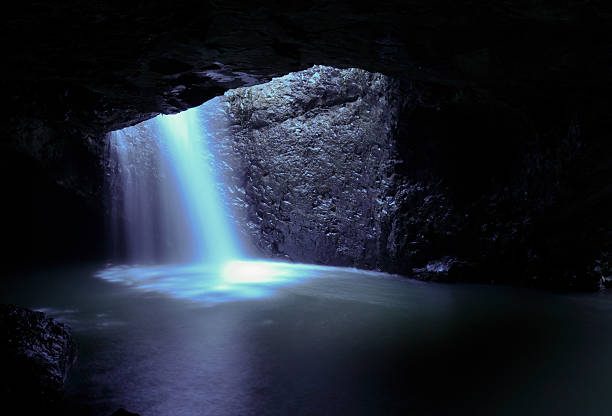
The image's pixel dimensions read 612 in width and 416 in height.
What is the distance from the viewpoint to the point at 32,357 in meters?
2.41

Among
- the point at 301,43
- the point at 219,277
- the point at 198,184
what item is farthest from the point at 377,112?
A: the point at 198,184

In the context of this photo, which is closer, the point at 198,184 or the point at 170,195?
the point at 198,184

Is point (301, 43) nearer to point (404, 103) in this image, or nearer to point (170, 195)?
point (404, 103)

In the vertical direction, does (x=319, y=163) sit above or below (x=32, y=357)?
above

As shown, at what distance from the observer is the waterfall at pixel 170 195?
899 centimetres

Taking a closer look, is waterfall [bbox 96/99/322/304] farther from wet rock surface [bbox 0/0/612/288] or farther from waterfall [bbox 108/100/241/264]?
wet rock surface [bbox 0/0/612/288]

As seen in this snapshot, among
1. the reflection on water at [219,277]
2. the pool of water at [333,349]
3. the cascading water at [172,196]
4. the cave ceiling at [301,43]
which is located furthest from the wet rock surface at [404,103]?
the pool of water at [333,349]

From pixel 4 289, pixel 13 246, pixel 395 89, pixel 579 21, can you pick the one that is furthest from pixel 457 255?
pixel 13 246

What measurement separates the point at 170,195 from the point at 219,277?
365 centimetres

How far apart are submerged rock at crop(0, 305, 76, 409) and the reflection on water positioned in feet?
7.28

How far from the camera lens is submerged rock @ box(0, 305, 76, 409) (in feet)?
7.24

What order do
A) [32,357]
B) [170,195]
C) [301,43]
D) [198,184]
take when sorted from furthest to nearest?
[170,195]
[198,184]
[301,43]
[32,357]

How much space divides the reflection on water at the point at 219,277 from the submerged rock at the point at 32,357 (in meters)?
2.22

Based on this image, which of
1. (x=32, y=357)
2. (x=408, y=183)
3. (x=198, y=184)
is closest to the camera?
(x=32, y=357)
